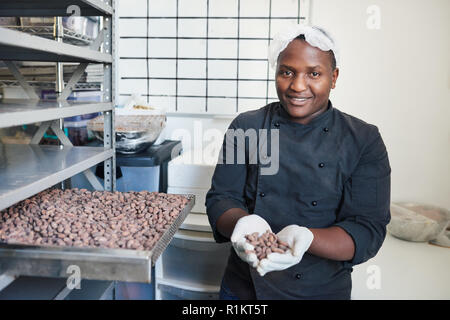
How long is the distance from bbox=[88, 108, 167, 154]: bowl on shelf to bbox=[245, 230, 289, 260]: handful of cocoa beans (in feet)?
3.86

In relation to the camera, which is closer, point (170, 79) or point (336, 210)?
point (336, 210)

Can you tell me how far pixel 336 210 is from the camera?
1.63m

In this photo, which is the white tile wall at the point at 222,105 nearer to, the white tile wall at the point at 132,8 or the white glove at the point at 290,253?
the white tile wall at the point at 132,8

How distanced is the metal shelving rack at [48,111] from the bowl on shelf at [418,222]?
1571mm

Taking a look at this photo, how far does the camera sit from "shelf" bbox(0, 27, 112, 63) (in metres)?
1.12

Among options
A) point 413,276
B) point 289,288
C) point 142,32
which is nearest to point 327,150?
point 289,288

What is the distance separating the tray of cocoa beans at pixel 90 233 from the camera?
1.14 meters

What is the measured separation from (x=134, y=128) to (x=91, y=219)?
0.93 meters

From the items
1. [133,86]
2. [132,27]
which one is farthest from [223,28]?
[133,86]

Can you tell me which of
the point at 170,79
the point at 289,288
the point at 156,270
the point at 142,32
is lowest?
the point at 156,270

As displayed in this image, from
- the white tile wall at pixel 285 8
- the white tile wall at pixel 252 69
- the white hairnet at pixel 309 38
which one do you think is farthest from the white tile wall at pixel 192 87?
the white hairnet at pixel 309 38

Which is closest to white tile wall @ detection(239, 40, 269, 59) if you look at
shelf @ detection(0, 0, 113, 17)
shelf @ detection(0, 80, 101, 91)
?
shelf @ detection(0, 80, 101, 91)
